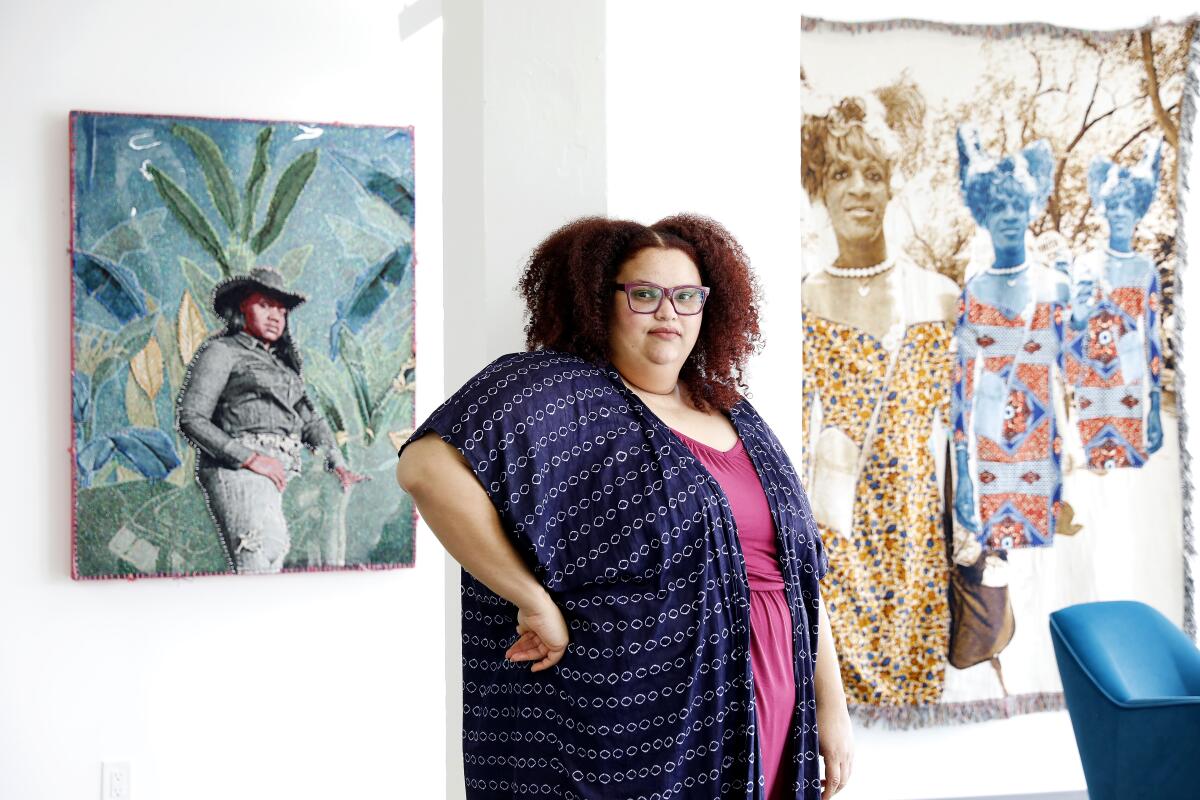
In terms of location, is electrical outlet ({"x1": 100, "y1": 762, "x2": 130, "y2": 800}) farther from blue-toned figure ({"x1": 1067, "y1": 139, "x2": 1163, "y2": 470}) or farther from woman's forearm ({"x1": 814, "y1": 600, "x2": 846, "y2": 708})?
blue-toned figure ({"x1": 1067, "y1": 139, "x2": 1163, "y2": 470})

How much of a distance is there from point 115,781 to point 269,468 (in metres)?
0.93

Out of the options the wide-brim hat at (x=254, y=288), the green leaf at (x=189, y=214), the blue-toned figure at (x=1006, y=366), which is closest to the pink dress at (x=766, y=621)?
the wide-brim hat at (x=254, y=288)

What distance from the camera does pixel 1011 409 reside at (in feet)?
12.9

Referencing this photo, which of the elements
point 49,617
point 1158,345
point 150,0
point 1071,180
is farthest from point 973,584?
point 150,0

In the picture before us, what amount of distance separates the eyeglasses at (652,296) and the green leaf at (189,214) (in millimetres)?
1747

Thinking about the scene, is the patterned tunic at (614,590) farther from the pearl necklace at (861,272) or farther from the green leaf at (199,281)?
the pearl necklace at (861,272)

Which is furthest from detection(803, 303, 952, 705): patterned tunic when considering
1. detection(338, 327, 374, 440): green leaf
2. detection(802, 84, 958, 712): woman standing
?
detection(338, 327, 374, 440): green leaf

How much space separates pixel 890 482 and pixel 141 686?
2.24 metres

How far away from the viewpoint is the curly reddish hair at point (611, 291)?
2.08 metres

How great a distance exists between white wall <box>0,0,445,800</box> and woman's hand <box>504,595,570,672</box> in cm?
168

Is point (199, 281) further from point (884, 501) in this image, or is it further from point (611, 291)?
point (884, 501)

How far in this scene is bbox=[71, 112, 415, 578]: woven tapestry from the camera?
3371 millimetres

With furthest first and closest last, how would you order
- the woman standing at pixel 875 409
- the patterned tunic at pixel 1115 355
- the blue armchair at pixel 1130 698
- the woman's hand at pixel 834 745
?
the patterned tunic at pixel 1115 355 < the woman standing at pixel 875 409 < the blue armchair at pixel 1130 698 < the woman's hand at pixel 834 745

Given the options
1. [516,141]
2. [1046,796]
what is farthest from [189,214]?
[1046,796]
